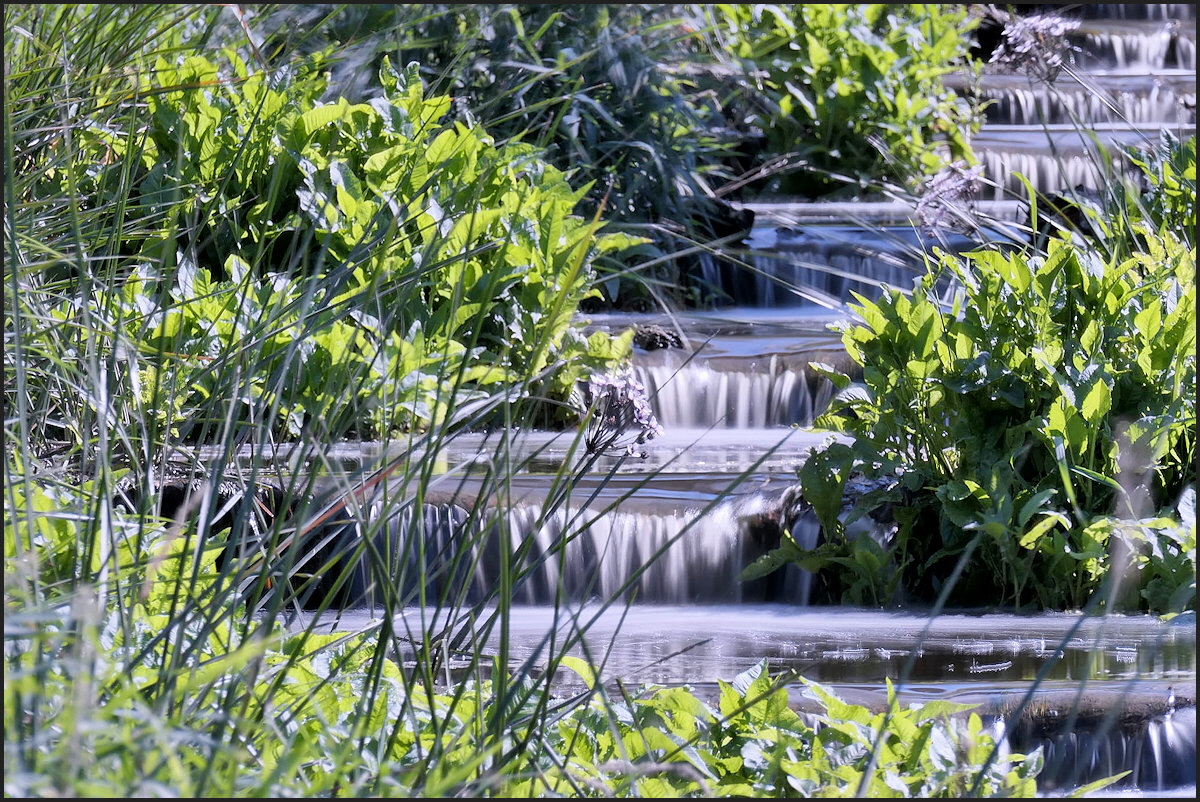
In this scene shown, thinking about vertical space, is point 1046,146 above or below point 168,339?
above

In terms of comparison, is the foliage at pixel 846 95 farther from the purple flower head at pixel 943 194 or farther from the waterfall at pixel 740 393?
the waterfall at pixel 740 393

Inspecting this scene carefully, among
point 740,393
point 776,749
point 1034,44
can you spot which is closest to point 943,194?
point 1034,44

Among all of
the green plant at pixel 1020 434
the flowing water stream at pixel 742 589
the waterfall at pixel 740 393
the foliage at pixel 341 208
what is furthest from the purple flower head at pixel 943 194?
the foliage at pixel 341 208

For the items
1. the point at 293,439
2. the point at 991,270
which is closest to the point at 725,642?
the point at 991,270

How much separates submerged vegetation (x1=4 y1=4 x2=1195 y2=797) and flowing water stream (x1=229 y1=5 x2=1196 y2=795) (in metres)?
0.10

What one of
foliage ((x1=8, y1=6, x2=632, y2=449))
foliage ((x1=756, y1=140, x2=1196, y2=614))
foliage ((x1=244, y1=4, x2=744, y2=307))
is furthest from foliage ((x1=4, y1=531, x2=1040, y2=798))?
foliage ((x1=244, y1=4, x2=744, y2=307))

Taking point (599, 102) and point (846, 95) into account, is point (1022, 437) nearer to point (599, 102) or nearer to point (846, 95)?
point (599, 102)

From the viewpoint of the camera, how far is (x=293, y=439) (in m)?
3.53

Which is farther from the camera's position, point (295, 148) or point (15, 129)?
point (295, 148)

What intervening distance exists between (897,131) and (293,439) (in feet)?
16.3

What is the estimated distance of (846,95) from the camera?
743cm

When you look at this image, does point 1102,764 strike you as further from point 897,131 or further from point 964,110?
point 964,110

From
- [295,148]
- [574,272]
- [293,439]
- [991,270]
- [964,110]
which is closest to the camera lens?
[574,272]

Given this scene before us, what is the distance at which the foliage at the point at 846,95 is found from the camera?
745 cm
